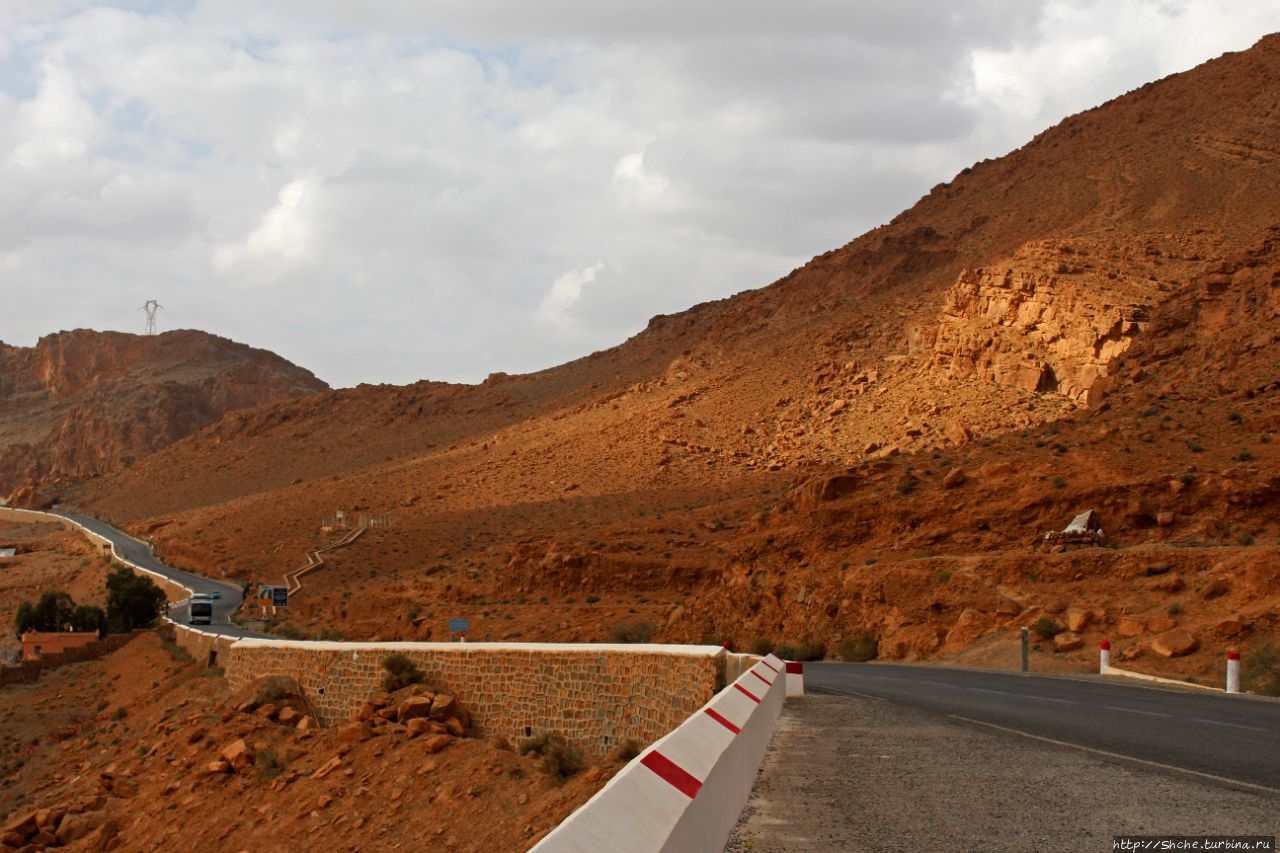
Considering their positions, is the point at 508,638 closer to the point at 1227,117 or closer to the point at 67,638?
the point at 67,638

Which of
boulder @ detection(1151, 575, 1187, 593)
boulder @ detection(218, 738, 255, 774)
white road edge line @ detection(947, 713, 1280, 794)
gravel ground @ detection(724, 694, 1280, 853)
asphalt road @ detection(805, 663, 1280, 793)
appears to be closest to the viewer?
gravel ground @ detection(724, 694, 1280, 853)

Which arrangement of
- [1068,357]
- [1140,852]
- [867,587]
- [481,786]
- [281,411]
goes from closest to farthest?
[1140,852] → [481,786] → [867,587] → [1068,357] → [281,411]

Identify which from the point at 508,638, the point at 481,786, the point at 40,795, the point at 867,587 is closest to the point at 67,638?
the point at 508,638

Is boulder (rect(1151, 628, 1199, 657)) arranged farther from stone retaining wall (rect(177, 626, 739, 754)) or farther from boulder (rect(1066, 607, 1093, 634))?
stone retaining wall (rect(177, 626, 739, 754))

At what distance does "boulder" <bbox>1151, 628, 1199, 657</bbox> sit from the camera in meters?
23.1

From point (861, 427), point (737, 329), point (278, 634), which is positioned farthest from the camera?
point (737, 329)

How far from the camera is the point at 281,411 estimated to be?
381 feet

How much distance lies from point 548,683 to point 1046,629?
41.8 ft

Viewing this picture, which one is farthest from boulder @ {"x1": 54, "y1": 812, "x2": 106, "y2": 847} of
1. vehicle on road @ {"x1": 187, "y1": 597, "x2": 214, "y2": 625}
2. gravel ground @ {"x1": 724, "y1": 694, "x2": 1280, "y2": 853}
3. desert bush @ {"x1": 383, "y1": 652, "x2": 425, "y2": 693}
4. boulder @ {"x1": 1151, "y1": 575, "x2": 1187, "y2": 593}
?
vehicle on road @ {"x1": 187, "y1": 597, "x2": 214, "y2": 625}

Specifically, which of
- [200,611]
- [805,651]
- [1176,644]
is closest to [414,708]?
[1176,644]

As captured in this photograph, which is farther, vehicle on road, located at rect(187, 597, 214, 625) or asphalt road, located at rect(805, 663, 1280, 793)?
vehicle on road, located at rect(187, 597, 214, 625)

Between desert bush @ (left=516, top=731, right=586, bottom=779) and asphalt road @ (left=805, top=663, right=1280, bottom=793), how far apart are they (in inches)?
149

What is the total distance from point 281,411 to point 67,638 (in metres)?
71.3

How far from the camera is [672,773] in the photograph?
21.0ft
